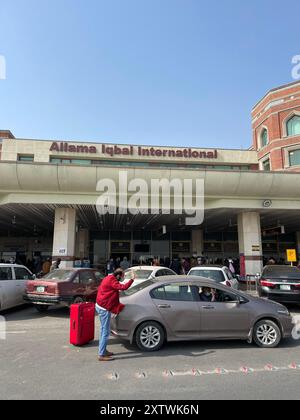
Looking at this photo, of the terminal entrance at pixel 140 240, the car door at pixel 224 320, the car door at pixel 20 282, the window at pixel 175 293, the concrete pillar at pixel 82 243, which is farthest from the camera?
the concrete pillar at pixel 82 243

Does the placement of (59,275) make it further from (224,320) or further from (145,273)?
(224,320)

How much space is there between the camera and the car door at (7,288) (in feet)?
33.8

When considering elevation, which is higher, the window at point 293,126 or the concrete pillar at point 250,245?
the window at point 293,126

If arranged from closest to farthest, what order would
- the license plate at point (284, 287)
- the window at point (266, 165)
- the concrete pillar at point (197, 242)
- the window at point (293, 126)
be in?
1. the license plate at point (284, 287)
2. the concrete pillar at point (197, 242)
3. the window at point (293, 126)
4. the window at point (266, 165)

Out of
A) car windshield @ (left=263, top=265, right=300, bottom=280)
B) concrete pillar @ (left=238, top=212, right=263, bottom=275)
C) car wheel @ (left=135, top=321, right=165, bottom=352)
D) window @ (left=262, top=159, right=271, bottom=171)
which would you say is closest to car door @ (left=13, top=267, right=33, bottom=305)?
car wheel @ (left=135, top=321, right=165, bottom=352)

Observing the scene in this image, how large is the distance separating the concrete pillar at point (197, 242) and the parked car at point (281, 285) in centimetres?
1730

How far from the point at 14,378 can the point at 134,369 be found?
75.4 inches

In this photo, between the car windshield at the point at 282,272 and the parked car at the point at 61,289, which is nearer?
the parked car at the point at 61,289

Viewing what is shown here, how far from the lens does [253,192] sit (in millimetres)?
18219

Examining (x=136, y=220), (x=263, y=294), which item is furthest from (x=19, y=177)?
(x=263, y=294)

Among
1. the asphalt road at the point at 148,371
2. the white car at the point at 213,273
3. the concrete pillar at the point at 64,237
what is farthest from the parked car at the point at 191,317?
the concrete pillar at the point at 64,237

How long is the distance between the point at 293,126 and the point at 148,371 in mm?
34441

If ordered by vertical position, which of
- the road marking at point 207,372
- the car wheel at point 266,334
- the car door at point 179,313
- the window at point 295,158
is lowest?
the road marking at point 207,372

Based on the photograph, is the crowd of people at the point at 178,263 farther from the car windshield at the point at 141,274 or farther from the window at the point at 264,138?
the window at the point at 264,138
